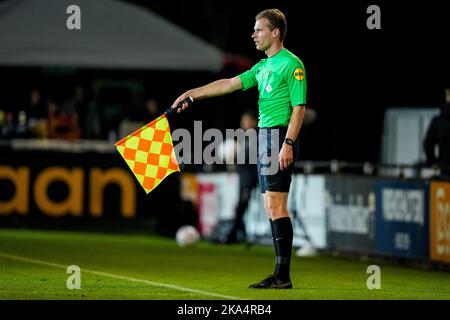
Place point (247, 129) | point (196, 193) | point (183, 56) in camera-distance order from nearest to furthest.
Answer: point (247, 129)
point (196, 193)
point (183, 56)

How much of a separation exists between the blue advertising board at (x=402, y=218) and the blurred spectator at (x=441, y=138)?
83cm

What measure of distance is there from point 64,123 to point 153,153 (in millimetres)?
14048

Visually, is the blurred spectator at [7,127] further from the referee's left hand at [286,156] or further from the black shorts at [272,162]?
the referee's left hand at [286,156]

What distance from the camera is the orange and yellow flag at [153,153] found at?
1196 centimetres

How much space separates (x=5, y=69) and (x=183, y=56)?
21.7ft

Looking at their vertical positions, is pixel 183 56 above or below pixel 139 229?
above

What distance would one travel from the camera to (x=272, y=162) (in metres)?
11.5

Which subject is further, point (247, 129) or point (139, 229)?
point (139, 229)

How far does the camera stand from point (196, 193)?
76.9 ft

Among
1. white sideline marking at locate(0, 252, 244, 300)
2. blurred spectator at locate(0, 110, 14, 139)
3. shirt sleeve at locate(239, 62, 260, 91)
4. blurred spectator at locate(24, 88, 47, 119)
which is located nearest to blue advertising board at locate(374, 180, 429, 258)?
white sideline marking at locate(0, 252, 244, 300)

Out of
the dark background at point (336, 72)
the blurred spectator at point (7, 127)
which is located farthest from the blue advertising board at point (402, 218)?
the dark background at point (336, 72)

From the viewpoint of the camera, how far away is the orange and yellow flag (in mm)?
11961
